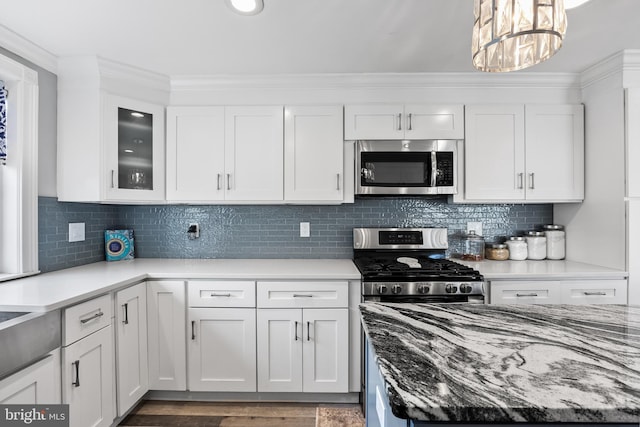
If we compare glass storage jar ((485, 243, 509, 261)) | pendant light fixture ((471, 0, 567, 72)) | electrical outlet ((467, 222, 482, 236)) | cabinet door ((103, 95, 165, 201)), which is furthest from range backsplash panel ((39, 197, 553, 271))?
pendant light fixture ((471, 0, 567, 72))

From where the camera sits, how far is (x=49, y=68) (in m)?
2.29

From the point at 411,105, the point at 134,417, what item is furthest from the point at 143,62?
the point at 134,417

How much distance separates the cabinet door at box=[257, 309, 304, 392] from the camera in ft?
7.45

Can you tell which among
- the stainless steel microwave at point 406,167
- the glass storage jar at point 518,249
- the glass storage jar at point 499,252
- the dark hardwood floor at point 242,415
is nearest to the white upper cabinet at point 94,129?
the dark hardwood floor at point 242,415

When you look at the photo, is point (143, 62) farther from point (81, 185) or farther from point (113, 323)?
point (113, 323)

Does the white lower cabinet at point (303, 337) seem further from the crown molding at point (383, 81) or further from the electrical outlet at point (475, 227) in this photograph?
the crown molding at point (383, 81)

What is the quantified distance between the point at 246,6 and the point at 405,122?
1.39 m

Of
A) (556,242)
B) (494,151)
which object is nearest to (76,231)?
(494,151)

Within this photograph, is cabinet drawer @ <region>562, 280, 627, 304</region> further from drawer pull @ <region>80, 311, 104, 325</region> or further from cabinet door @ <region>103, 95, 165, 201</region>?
cabinet door @ <region>103, 95, 165, 201</region>

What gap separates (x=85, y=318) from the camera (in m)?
1.73

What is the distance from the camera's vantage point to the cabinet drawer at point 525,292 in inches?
90.4

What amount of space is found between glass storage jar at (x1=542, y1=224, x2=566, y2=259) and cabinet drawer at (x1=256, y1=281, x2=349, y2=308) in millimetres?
1790

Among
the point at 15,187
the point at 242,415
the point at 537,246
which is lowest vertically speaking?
the point at 242,415

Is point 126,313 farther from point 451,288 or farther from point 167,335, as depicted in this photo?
point 451,288
